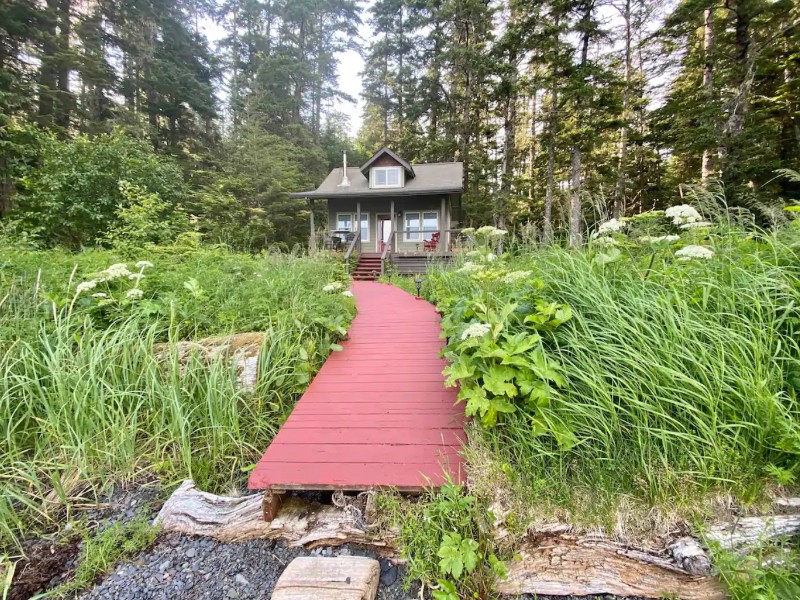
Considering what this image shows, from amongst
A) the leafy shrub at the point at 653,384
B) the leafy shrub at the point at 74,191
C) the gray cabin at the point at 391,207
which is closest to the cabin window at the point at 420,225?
the gray cabin at the point at 391,207

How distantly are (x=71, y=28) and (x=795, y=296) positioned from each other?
21.8 metres

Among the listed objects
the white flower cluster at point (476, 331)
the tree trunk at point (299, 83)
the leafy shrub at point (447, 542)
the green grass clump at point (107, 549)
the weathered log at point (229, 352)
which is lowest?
the green grass clump at point (107, 549)

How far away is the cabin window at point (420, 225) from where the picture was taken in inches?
605

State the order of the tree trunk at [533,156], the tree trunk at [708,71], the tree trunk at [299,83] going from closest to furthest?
1. the tree trunk at [708,71]
2. the tree trunk at [533,156]
3. the tree trunk at [299,83]

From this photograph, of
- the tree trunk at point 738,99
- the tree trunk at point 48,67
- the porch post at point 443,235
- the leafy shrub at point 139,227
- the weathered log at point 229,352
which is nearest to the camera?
the weathered log at point 229,352

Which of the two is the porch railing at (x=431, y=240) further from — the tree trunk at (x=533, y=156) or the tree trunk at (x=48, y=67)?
the tree trunk at (x=48, y=67)

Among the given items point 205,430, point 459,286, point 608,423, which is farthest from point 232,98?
point 608,423

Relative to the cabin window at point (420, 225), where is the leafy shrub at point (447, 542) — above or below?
below

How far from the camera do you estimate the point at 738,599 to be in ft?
3.86

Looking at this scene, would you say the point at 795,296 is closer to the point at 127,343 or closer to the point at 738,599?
the point at 738,599

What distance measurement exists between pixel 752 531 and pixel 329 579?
1765mm

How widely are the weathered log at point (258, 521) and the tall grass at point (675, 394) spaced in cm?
86

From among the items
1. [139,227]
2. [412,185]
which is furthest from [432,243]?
[139,227]

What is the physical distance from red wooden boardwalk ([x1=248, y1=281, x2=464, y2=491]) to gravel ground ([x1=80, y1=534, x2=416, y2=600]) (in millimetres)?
324
